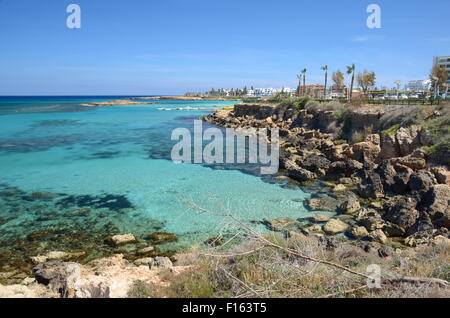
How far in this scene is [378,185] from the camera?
45.5 feet

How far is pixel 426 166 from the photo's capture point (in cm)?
1459

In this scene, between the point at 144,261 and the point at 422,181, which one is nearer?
the point at 144,261

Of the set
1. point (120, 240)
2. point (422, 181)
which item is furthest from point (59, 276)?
point (422, 181)

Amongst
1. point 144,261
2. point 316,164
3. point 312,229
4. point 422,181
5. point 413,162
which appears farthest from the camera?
point 316,164

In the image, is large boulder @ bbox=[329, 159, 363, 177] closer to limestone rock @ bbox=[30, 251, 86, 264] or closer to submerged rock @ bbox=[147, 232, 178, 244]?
submerged rock @ bbox=[147, 232, 178, 244]

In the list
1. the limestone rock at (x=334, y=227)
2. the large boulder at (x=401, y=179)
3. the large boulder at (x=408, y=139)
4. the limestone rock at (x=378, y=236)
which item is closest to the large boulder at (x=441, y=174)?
the large boulder at (x=401, y=179)

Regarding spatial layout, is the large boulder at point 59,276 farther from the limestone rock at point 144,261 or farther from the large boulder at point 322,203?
the large boulder at point 322,203

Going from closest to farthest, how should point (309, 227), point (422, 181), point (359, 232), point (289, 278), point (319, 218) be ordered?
point (289, 278) → point (359, 232) → point (309, 227) → point (319, 218) → point (422, 181)

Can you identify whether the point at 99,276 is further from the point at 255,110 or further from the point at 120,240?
the point at 255,110

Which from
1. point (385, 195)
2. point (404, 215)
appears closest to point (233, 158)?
point (385, 195)

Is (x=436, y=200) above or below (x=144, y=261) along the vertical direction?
above

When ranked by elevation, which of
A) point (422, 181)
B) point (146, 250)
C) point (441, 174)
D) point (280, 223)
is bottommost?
point (146, 250)
